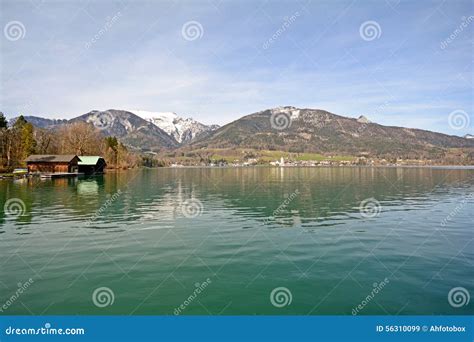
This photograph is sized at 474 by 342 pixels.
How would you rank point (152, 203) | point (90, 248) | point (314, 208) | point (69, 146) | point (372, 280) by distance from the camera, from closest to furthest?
1. point (372, 280)
2. point (90, 248)
3. point (314, 208)
4. point (152, 203)
5. point (69, 146)

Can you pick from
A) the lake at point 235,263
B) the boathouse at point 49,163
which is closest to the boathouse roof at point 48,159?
the boathouse at point 49,163

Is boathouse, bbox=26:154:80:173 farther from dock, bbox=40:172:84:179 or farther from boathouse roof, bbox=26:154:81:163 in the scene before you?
dock, bbox=40:172:84:179

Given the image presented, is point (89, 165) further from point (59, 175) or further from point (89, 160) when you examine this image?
point (59, 175)

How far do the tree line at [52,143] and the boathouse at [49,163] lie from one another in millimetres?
7313

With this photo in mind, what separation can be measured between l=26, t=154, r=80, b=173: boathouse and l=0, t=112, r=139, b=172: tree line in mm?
7313

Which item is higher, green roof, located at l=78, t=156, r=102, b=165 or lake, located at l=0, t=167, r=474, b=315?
green roof, located at l=78, t=156, r=102, b=165

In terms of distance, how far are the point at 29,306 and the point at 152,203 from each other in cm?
2755

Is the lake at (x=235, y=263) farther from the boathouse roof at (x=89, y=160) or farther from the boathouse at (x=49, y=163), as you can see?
the boathouse roof at (x=89, y=160)

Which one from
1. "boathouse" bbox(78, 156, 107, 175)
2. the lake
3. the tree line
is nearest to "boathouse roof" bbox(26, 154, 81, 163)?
the tree line

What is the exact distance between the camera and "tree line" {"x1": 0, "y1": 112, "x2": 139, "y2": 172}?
106 m

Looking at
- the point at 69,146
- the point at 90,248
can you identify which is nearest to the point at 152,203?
the point at 90,248

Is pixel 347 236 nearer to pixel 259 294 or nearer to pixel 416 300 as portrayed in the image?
pixel 416 300

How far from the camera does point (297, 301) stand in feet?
39.1

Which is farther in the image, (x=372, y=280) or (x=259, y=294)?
(x=372, y=280)
